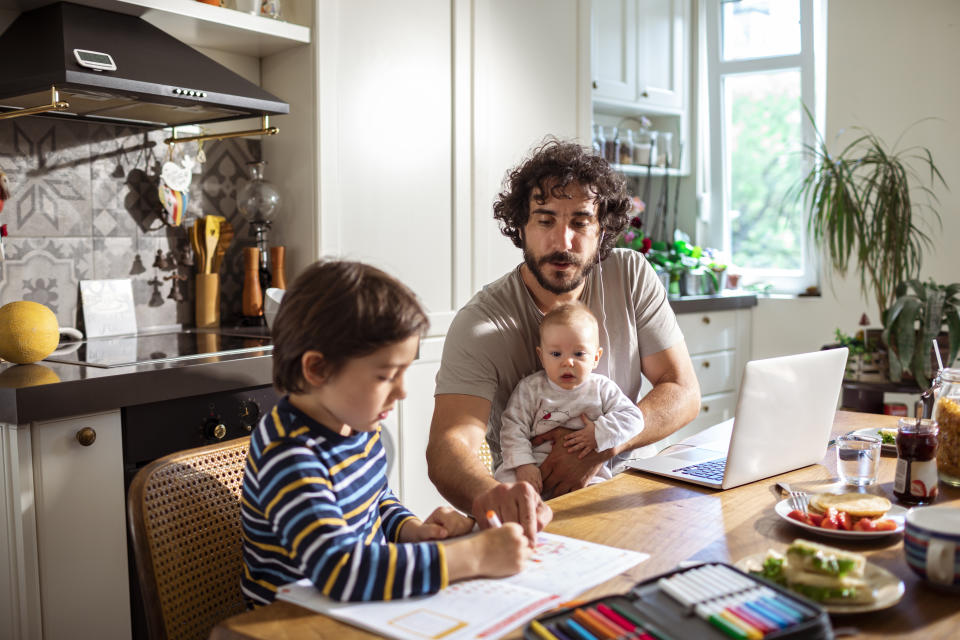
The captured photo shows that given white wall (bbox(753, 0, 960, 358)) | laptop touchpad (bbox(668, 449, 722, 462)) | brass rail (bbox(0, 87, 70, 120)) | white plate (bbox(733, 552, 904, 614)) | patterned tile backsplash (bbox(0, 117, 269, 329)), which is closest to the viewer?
white plate (bbox(733, 552, 904, 614))

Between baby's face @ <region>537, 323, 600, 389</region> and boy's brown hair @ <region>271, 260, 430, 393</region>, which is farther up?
boy's brown hair @ <region>271, 260, 430, 393</region>

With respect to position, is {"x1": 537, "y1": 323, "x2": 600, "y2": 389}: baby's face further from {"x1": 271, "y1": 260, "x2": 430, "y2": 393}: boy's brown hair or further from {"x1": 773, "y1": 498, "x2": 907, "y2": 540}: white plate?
{"x1": 271, "y1": 260, "x2": 430, "y2": 393}: boy's brown hair

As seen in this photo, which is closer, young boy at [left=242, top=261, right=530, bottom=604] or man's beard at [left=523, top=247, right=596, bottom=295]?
young boy at [left=242, top=261, right=530, bottom=604]

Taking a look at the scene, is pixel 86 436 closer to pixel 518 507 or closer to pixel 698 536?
pixel 518 507

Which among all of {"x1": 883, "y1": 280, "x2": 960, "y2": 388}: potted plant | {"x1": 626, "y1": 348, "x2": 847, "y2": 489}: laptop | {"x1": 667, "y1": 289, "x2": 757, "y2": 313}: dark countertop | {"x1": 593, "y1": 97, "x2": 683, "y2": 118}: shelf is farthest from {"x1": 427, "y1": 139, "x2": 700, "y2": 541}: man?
{"x1": 593, "y1": 97, "x2": 683, "y2": 118}: shelf

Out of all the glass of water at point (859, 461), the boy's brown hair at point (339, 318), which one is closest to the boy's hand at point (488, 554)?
the boy's brown hair at point (339, 318)

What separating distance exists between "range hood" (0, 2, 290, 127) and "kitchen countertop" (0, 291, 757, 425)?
68 cm

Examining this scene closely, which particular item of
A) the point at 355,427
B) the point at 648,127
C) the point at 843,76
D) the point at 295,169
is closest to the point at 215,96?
the point at 295,169

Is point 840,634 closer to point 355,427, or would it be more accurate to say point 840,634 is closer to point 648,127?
point 355,427

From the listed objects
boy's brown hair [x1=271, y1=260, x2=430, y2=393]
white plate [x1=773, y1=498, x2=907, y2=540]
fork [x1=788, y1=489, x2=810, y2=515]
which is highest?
boy's brown hair [x1=271, y1=260, x2=430, y2=393]

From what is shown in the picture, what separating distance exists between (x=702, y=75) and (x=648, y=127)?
0.44 meters

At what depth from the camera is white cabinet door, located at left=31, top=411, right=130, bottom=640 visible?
6.08 feet

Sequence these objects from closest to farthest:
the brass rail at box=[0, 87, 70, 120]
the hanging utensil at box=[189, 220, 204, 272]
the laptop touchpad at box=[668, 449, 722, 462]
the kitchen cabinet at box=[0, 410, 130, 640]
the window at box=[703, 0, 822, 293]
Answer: the laptop touchpad at box=[668, 449, 722, 462], the kitchen cabinet at box=[0, 410, 130, 640], the brass rail at box=[0, 87, 70, 120], the hanging utensil at box=[189, 220, 204, 272], the window at box=[703, 0, 822, 293]

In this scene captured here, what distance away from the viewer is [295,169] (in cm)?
287
